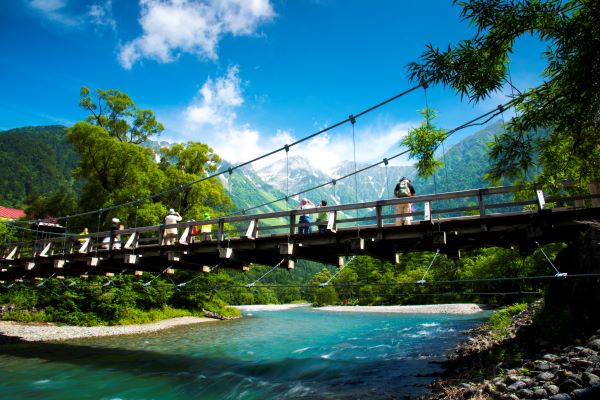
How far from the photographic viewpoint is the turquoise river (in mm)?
10789

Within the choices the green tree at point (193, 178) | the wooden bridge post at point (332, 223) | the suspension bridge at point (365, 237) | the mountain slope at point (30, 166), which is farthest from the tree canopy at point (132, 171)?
the mountain slope at point (30, 166)

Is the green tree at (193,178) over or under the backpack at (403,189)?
over

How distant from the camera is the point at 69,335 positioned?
21531 millimetres

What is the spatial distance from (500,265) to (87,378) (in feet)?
110

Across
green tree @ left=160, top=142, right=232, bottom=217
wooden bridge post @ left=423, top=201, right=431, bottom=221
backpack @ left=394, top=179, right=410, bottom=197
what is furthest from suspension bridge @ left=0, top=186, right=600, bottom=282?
green tree @ left=160, top=142, right=232, bottom=217

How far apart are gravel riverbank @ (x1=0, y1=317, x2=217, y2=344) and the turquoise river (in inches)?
50.7

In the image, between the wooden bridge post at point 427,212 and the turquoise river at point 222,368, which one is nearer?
the wooden bridge post at point 427,212

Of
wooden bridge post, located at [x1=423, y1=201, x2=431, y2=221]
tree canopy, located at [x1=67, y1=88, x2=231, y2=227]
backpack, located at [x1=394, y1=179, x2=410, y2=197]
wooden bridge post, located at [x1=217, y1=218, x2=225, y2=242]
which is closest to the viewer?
wooden bridge post, located at [x1=423, y1=201, x2=431, y2=221]

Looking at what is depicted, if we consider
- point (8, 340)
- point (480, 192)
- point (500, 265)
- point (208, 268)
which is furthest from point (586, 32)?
point (500, 265)

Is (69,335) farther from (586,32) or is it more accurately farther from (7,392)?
(586,32)

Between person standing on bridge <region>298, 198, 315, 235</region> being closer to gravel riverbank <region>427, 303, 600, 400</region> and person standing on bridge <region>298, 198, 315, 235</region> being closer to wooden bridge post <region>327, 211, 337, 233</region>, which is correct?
wooden bridge post <region>327, 211, 337, 233</region>

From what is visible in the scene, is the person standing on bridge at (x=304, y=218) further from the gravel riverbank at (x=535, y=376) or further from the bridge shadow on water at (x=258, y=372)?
the gravel riverbank at (x=535, y=376)

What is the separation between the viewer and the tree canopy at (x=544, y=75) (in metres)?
5.48

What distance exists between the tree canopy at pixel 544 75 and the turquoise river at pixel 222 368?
5754 millimetres
